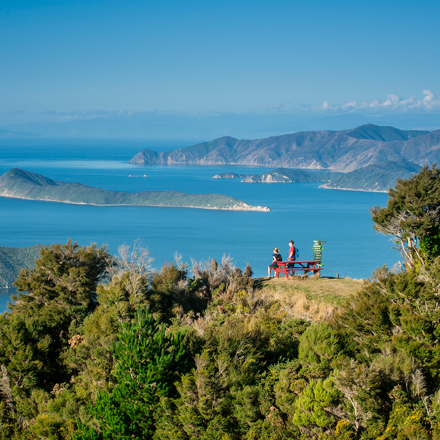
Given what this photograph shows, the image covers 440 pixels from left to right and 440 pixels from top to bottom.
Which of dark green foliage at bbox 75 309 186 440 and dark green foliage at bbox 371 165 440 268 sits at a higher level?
dark green foliage at bbox 371 165 440 268

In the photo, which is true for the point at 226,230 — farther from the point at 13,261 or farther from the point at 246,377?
the point at 246,377

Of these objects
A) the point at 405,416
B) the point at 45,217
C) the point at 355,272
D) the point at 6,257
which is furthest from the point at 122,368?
the point at 45,217

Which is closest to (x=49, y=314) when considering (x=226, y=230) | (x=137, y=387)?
(x=137, y=387)

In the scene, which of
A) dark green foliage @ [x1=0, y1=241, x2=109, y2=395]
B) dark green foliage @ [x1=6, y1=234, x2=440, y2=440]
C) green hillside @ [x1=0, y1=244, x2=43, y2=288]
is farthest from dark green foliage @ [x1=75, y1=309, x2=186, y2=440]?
green hillside @ [x1=0, y1=244, x2=43, y2=288]

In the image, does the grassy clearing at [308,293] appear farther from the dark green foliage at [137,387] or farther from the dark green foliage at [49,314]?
the dark green foliage at [49,314]

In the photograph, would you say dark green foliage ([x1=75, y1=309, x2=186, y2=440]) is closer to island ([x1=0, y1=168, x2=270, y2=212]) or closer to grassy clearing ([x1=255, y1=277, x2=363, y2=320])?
grassy clearing ([x1=255, y1=277, x2=363, y2=320])

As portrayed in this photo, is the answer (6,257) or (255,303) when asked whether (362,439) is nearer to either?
(255,303)
